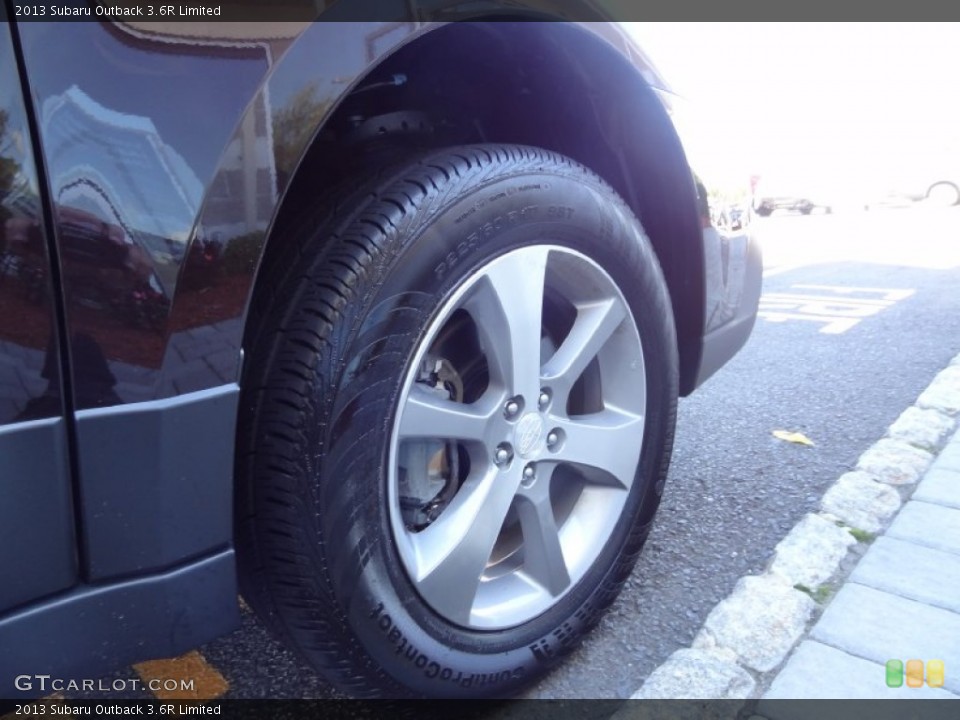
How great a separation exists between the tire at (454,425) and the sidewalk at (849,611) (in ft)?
0.97

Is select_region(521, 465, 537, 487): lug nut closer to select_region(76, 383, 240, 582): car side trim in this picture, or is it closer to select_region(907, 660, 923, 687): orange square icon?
select_region(76, 383, 240, 582): car side trim

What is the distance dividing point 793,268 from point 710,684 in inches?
264

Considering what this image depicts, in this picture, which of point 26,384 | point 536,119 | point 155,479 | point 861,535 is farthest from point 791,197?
point 26,384

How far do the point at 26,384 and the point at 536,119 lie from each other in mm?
1235

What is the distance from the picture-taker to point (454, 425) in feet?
4.72

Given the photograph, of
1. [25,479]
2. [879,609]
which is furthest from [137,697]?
[879,609]

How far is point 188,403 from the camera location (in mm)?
1108

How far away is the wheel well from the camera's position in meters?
1.51

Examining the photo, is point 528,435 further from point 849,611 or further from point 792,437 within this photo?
point 792,437

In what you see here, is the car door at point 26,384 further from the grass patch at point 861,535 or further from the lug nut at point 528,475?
the grass patch at point 861,535

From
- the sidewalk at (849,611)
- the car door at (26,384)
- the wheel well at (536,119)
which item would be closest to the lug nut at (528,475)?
the sidewalk at (849,611)

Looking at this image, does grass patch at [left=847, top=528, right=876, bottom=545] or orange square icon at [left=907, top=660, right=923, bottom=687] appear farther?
grass patch at [left=847, top=528, right=876, bottom=545]

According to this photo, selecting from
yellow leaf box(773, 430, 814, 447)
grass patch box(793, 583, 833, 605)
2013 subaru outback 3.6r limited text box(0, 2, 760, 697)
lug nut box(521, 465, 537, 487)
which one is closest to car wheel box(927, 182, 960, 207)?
yellow leaf box(773, 430, 814, 447)

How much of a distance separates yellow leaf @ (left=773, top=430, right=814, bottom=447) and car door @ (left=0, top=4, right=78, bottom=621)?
2.65 m
